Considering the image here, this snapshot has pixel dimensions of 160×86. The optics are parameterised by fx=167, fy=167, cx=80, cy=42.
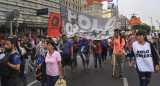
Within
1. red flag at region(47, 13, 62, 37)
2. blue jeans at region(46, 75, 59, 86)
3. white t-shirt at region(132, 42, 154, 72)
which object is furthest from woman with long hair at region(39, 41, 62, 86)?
red flag at region(47, 13, 62, 37)

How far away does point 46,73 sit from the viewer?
412 cm

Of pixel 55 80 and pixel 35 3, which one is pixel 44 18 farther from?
pixel 55 80

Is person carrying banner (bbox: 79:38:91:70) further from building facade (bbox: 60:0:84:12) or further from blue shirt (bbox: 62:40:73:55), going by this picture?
building facade (bbox: 60:0:84:12)

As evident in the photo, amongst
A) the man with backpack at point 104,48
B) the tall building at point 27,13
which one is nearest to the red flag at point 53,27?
the man with backpack at point 104,48

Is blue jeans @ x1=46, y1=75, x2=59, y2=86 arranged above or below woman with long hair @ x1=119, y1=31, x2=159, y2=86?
below

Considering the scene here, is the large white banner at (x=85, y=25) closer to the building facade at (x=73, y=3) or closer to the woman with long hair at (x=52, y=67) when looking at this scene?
the woman with long hair at (x=52, y=67)

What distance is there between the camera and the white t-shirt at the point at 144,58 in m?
3.64

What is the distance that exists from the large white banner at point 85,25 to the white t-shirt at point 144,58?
10.9 feet

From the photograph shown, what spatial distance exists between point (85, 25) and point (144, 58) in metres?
3.79

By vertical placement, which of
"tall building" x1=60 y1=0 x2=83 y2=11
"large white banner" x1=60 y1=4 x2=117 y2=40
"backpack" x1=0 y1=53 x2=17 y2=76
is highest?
"tall building" x1=60 y1=0 x2=83 y2=11

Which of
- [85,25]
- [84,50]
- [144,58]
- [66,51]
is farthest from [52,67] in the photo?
[84,50]

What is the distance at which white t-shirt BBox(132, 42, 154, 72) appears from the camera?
364cm

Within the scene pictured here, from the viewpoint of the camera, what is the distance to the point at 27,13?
52031 mm

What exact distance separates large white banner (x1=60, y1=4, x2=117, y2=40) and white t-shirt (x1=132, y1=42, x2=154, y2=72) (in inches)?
131
